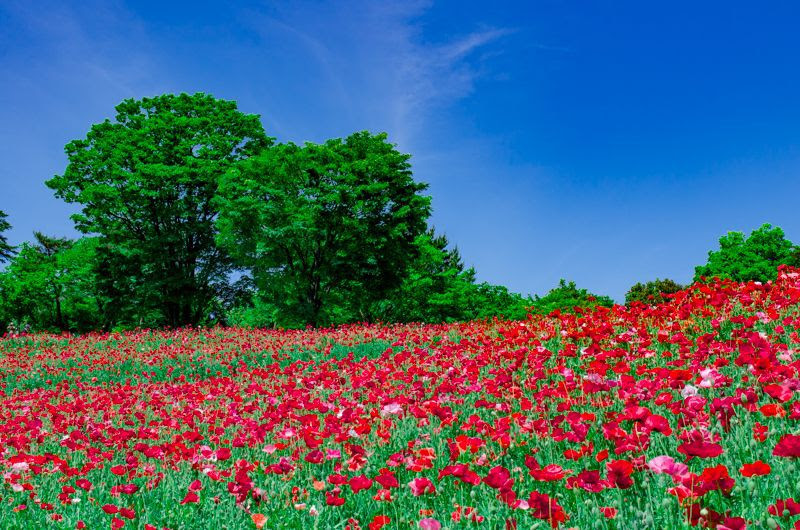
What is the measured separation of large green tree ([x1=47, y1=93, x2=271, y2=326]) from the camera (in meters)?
28.0

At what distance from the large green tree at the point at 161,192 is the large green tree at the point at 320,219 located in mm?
3050

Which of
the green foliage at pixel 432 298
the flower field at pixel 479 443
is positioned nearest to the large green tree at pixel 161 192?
the green foliage at pixel 432 298

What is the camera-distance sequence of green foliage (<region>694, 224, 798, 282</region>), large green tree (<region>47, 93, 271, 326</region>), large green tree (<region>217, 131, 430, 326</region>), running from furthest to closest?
green foliage (<region>694, 224, 798, 282</region>)
large green tree (<region>47, 93, 271, 326</region>)
large green tree (<region>217, 131, 430, 326</region>)

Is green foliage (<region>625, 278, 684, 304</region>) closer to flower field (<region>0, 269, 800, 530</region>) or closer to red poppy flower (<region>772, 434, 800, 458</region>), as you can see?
flower field (<region>0, 269, 800, 530</region>)

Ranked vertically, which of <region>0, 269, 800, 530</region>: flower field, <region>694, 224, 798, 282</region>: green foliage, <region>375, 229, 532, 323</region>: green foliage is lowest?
<region>0, 269, 800, 530</region>: flower field

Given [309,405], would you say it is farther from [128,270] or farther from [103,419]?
[128,270]

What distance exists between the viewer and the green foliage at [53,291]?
31.9 m

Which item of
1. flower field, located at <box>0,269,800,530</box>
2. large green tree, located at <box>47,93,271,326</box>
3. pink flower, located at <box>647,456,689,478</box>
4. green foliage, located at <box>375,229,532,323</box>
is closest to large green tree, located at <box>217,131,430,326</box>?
large green tree, located at <box>47,93,271,326</box>

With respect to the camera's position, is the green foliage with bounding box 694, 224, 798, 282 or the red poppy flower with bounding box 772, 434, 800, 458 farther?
the green foliage with bounding box 694, 224, 798, 282

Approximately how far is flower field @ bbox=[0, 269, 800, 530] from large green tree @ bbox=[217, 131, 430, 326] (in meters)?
15.4

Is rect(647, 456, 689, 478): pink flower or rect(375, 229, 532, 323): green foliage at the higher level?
rect(375, 229, 532, 323): green foliage

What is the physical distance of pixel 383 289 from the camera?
26906 millimetres

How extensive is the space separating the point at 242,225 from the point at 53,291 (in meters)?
22.0

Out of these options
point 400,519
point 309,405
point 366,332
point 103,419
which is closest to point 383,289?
point 366,332
